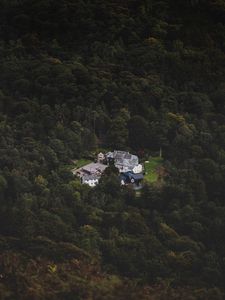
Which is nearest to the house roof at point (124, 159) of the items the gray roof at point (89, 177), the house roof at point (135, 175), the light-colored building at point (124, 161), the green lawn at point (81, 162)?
the light-colored building at point (124, 161)

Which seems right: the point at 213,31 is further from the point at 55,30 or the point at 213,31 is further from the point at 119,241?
the point at 119,241

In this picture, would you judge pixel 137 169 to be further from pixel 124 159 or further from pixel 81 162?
pixel 81 162

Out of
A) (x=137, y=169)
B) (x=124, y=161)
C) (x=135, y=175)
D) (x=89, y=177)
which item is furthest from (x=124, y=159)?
(x=89, y=177)

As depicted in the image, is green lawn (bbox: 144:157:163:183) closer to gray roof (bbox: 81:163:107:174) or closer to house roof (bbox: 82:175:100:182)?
gray roof (bbox: 81:163:107:174)

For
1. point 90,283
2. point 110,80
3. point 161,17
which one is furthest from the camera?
point 161,17

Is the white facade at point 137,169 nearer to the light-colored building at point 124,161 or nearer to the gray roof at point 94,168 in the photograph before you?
the light-colored building at point 124,161

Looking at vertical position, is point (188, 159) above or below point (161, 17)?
below

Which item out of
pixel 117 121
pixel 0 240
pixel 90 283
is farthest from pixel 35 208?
pixel 117 121
